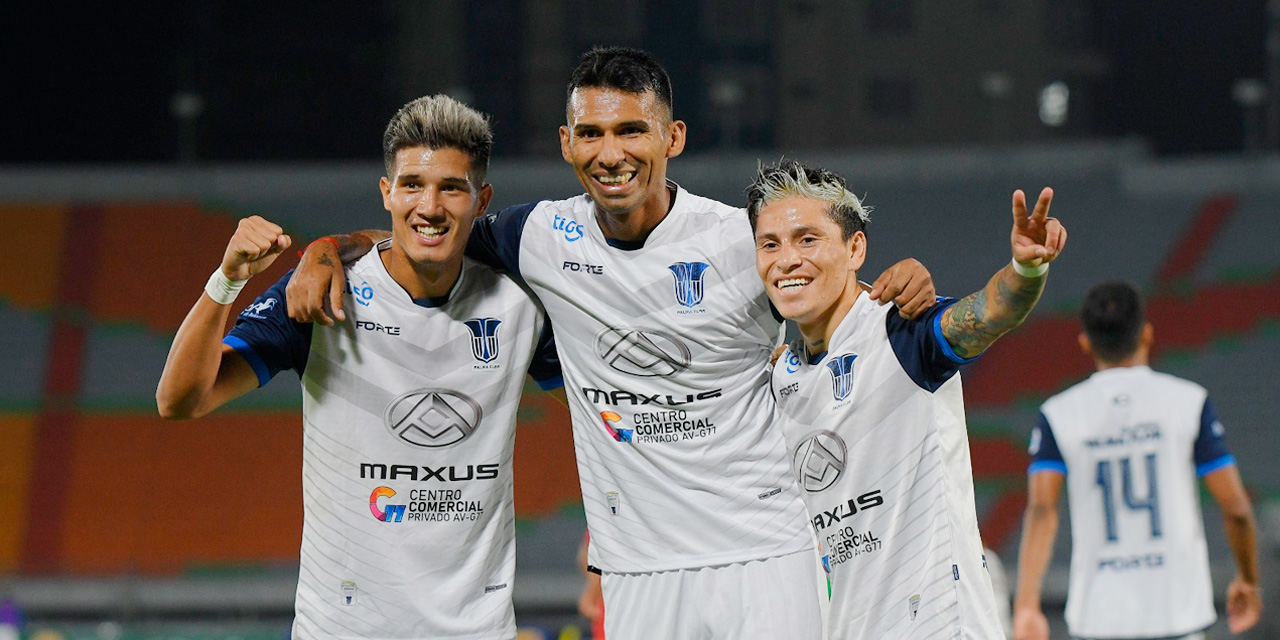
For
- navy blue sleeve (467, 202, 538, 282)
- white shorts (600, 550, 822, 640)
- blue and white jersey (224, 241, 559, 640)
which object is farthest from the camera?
navy blue sleeve (467, 202, 538, 282)

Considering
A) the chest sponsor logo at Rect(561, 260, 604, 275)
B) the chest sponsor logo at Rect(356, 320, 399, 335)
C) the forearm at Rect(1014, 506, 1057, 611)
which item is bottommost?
the forearm at Rect(1014, 506, 1057, 611)

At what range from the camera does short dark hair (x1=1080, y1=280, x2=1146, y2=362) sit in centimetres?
561

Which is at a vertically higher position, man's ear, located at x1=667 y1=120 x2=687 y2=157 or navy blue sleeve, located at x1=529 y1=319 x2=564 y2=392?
man's ear, located at x1=667 y1=120 x2=687 y2=157

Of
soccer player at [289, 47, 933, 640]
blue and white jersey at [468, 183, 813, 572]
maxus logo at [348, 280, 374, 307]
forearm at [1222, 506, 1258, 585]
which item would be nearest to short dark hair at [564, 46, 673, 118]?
soccer player at [289, 47, 933, 640]

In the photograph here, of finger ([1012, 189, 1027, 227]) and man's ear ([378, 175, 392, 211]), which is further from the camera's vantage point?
man's ear ([378, 175, 392, 211])

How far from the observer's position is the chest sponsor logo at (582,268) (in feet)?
13.0

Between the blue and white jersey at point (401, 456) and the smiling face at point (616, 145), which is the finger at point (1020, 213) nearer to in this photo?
the smiling face at point (616, 145)

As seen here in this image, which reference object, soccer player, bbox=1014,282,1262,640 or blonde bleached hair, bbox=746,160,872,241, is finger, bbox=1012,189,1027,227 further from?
soccer player, bbox=1014,282,1262,640

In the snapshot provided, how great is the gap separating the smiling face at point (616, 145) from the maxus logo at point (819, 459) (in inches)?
35.6

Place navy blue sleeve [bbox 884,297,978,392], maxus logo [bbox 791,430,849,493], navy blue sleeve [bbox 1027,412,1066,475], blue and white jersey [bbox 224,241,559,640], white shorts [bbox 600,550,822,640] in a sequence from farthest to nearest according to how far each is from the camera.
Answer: navy blue sleeve [bbox 1027,412,1066,475] → blue and white jersey [bbox 224,241,559,640] → white shorts [bbox 600,550,822,640] → maxus logo [bbox 791,430,849,493] → navy blue sleeve [bbox 884,297,978,392]

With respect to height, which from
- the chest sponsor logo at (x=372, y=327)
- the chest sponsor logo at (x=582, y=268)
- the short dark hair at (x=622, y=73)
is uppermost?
the short dark hair at (x=622, y=73)

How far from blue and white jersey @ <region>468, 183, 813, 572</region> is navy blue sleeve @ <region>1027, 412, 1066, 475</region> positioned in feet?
7.69

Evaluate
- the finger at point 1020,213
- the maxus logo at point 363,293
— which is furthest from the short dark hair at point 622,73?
the finger at point 1020,213

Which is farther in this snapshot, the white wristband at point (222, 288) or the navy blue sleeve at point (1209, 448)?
the navy blue sleeve at point (1209, 448)
